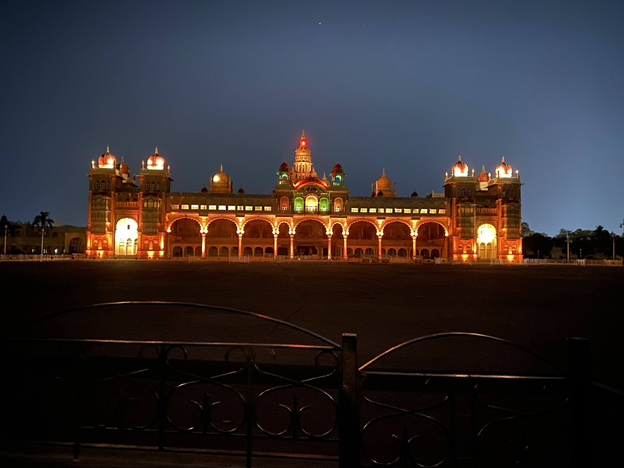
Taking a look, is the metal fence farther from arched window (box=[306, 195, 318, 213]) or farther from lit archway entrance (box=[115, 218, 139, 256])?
lit archway entrance (box=[115, 218, 139, 256])

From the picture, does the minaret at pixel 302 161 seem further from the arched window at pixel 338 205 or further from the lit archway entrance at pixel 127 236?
the lit archway entrance at pixel 127 236

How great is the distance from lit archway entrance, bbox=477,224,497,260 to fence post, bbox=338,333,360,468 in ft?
204

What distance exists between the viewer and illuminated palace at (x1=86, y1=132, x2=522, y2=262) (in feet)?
180

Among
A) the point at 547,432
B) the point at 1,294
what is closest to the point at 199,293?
the point at 1,294

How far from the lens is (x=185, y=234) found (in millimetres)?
61500

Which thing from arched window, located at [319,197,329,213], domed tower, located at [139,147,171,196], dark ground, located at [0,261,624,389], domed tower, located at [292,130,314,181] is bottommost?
dark ground, located at [0,261,624,389]

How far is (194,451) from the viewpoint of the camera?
246cm

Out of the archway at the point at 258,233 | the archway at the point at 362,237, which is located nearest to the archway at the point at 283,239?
the archway at the point at 258,233

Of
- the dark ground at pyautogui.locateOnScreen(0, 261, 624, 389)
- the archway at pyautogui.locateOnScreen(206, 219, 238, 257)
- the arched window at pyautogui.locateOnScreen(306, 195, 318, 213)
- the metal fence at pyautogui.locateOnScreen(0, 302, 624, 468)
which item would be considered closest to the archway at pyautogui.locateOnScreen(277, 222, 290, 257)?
the arched window at pyautogui.locateOnScreen(306, 195, 318, 213)

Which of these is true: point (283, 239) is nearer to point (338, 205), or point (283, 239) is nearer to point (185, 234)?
point (338, 205)

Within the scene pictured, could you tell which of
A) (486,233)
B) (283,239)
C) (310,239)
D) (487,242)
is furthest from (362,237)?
(487,242)

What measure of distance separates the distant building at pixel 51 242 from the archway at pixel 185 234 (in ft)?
62.0

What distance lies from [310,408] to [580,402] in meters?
1.52

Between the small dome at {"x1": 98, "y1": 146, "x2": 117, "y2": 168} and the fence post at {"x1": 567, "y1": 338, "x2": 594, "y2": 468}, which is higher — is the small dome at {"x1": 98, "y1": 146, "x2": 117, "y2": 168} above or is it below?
above
